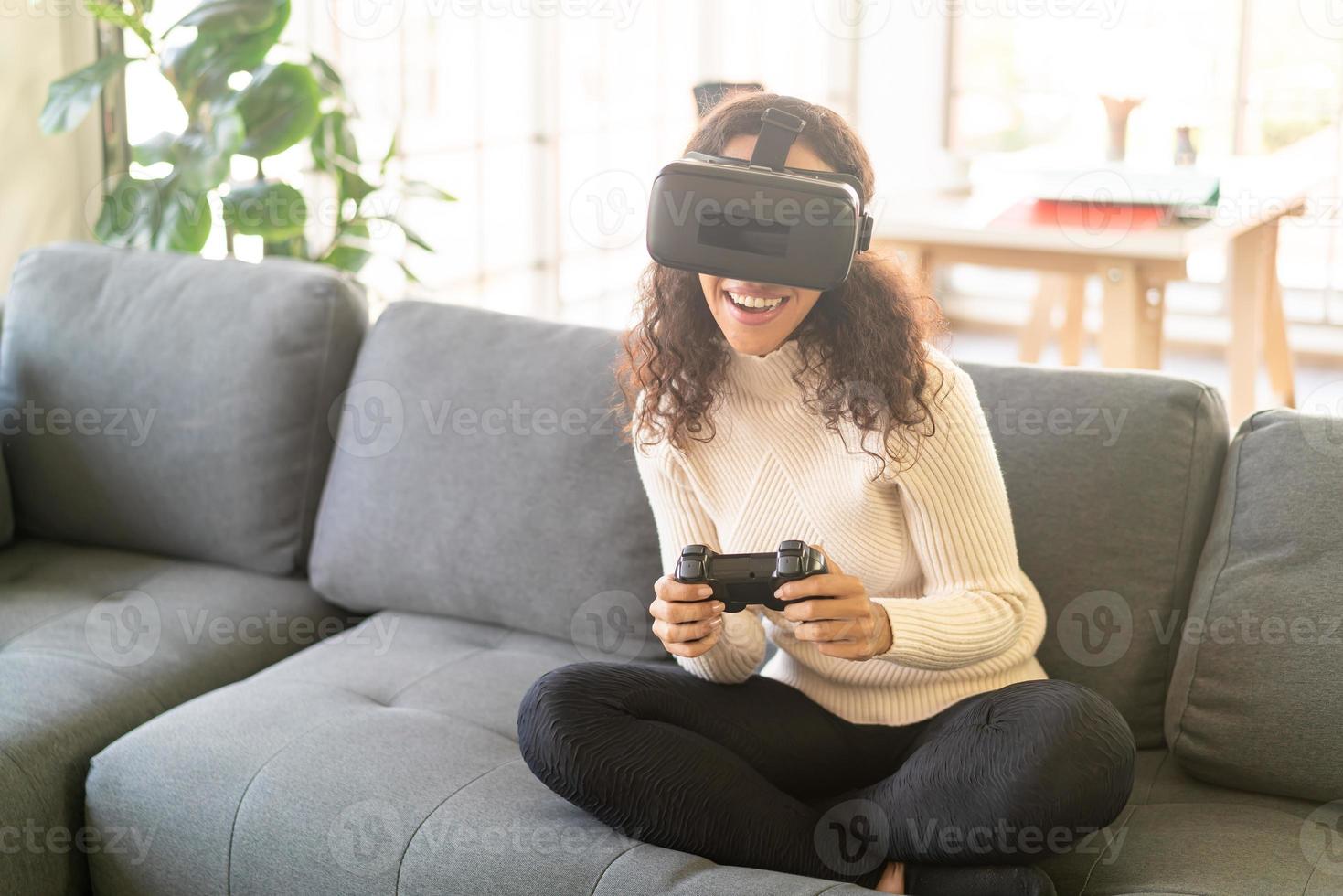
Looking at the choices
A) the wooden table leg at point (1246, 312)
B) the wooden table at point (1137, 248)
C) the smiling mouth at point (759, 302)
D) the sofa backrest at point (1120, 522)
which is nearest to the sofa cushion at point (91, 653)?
the smiling mouth at point (759, 302)

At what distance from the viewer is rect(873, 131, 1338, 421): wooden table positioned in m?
2.77

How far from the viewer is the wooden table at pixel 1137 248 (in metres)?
2.77

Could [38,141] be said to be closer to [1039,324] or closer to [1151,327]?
[1151,327]

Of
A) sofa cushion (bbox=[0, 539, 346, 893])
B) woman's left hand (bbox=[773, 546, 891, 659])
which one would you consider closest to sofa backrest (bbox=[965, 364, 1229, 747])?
woman's left hand (bbox=[773, 546, 891, 659])

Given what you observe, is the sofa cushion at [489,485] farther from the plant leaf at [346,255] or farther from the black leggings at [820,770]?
the plant leaf at [346,255]

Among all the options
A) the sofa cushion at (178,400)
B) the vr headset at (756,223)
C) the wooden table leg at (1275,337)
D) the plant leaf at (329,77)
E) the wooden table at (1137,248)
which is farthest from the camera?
the wooden table leg at (1275,337)

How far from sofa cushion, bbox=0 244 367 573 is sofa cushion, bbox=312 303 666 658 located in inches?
3.0

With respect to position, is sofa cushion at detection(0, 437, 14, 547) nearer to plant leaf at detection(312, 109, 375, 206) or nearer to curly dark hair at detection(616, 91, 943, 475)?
plant leaf at detection(312, 109, 375, 206)

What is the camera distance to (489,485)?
5.98 ft

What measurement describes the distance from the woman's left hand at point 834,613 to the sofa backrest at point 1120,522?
1.16ft

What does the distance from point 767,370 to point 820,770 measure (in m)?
0.42

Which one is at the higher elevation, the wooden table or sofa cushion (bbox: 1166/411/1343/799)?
the wooden table

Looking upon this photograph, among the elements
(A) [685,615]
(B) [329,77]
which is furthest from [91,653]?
(B) [329,77]

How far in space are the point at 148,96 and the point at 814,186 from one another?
2.13m
